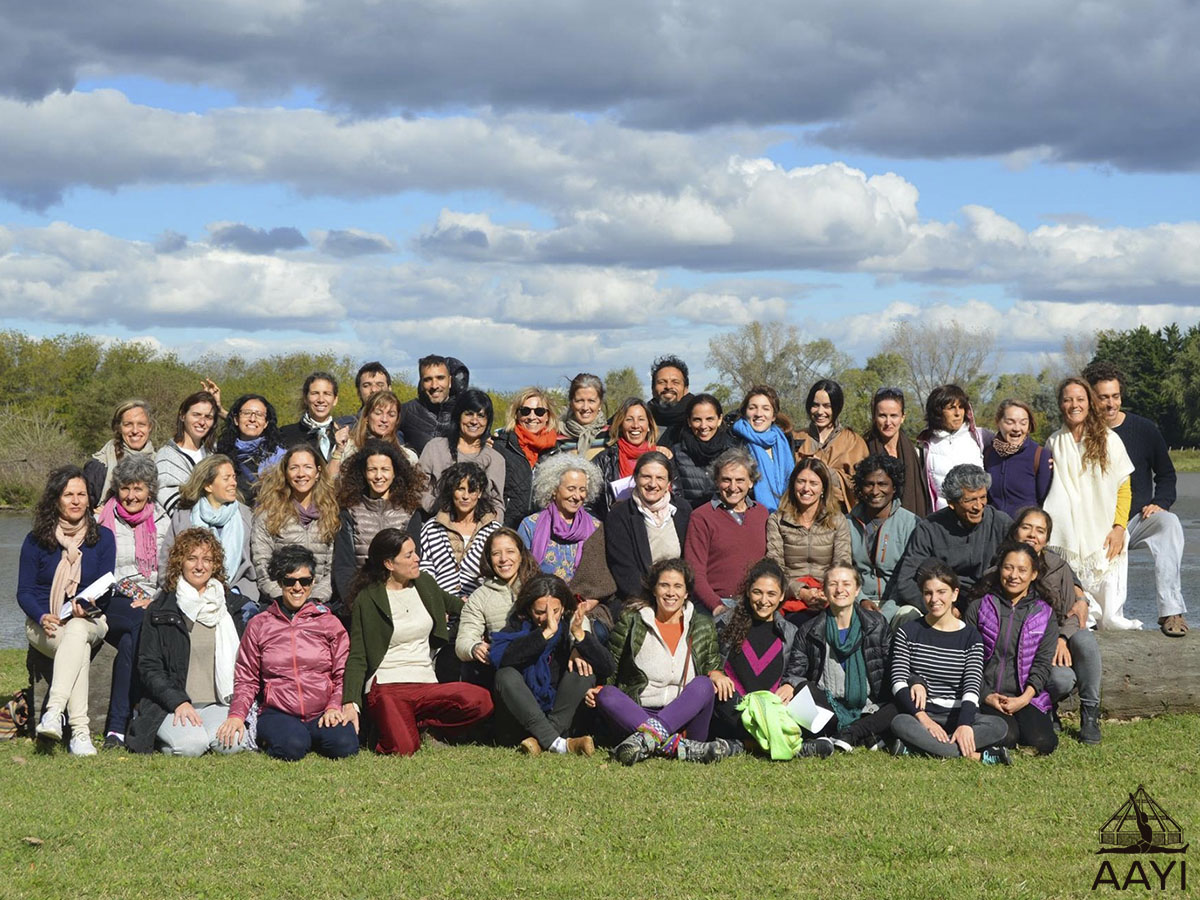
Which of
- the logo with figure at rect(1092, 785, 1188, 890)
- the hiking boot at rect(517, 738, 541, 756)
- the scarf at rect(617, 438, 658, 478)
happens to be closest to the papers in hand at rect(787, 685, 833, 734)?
the hiking boot at rect(517, 738, 541, 756)

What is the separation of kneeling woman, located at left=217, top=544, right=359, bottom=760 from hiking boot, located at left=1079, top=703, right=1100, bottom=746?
4.52m

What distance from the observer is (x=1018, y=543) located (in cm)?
768

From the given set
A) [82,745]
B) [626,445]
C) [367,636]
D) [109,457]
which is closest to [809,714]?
[626,445]

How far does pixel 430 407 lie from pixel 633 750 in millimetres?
3588

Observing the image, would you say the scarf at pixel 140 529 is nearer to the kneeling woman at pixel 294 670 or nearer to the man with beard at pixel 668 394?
the kneeling woman at pixel 294 670

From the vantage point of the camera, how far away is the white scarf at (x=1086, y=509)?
347 inches

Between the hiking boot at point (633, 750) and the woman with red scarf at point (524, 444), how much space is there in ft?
7.62

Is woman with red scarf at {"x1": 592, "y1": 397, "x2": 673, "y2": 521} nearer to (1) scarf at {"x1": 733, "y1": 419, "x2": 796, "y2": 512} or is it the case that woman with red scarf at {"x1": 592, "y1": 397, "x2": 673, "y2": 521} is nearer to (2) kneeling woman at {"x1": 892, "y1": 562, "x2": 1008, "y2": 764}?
(1) scarf at {"x1": 733, "y1": 419, "x2": 796, "y2": 512}

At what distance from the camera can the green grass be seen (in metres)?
59.3

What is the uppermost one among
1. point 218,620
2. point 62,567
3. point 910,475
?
point 910,475

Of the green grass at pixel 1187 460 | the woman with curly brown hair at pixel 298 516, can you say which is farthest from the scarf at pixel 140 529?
the green grass at pixel 1187 460

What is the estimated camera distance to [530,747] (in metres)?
7.53

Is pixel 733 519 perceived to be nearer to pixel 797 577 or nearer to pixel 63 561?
pixel 797 577

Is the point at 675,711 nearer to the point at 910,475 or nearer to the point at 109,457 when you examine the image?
the point at 910,475
